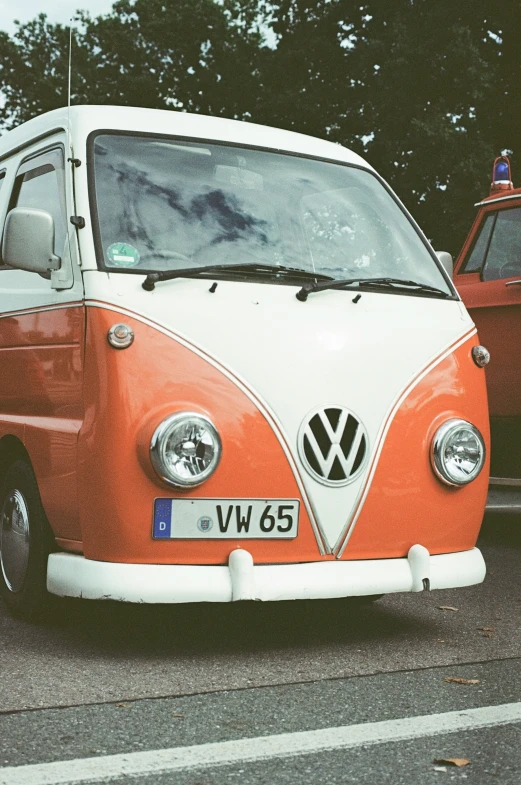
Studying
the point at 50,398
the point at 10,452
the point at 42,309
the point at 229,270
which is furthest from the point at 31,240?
the point at 10,452

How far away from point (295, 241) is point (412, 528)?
144 centimetres

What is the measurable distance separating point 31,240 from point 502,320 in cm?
342

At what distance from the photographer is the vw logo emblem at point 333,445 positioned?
474 centimetres

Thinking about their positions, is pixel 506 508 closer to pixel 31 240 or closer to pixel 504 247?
pixel 504 247

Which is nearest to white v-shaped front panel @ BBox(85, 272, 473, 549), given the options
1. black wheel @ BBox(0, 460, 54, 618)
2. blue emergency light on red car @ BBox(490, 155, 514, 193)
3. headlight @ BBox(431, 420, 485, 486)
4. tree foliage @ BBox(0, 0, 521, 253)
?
headlight @ BBox(431, 420, 485, 486)

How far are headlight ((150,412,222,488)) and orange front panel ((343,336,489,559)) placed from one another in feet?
2.32

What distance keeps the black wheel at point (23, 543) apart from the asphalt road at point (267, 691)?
0.47ft

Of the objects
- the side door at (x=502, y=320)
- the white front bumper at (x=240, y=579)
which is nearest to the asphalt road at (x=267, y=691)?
the white front bumper at (x=240, y=579)

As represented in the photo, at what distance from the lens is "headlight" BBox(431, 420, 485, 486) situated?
4.97 m

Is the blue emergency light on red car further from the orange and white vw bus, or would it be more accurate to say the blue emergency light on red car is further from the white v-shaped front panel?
the white v-shaped front panel

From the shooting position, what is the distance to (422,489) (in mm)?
4949

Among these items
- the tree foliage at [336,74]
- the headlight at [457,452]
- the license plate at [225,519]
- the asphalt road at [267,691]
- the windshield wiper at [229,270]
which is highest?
the tree foliage at [336,74]

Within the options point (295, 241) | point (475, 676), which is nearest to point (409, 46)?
point (295, 241)

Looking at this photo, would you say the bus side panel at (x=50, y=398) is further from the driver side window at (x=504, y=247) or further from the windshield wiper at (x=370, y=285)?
the driver side window at (x=504, y=247)
